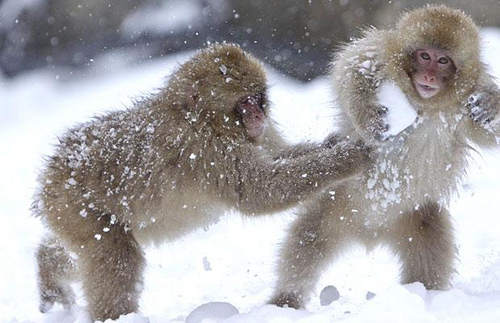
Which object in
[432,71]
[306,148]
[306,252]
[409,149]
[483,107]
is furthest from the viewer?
[306,148]

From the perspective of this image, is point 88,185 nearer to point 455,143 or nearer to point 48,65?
point 455,143

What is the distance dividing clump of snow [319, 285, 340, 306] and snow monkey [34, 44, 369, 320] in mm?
791

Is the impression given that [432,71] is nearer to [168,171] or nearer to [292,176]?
[292,176]

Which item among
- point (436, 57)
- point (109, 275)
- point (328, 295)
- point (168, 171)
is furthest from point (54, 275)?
point (436, 57)

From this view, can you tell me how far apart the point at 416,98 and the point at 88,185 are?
179cm

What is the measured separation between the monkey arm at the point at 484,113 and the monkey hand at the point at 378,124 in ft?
1.42

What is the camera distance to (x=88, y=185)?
4.25 meters

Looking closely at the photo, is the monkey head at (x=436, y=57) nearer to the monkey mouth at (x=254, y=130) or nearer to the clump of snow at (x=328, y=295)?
the monkey mouth at (x=254, y=130)

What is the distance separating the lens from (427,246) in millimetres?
4344

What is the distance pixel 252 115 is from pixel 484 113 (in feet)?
4.00

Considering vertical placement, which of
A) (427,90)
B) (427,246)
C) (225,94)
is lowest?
(427,246)

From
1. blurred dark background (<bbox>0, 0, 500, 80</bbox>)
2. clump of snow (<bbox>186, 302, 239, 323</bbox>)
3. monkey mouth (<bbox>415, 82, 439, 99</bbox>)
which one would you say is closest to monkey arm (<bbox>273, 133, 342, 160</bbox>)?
monkey mouth (<bbox>415, 82, 439, 99</bbox>)

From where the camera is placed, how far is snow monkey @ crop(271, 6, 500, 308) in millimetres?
4051

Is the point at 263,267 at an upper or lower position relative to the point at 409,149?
lower
